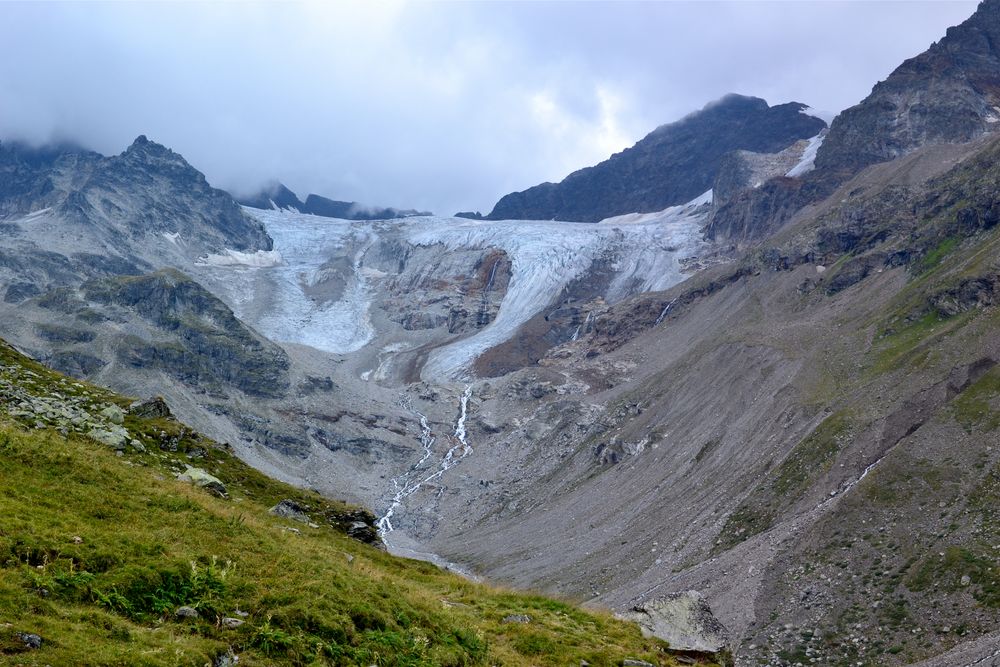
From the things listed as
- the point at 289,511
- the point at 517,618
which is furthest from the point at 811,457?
the point at 517,618

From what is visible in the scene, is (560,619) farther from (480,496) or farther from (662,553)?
(480,496)

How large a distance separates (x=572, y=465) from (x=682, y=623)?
87.8 metres

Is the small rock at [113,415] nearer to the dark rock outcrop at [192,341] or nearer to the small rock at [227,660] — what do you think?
the small rock at [227,660]

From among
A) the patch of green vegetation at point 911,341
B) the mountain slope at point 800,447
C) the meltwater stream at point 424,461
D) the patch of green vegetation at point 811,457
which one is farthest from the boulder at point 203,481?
the meltwater stream at point 424,461

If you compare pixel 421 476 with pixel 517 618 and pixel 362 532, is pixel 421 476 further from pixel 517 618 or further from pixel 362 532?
pixel 517 618

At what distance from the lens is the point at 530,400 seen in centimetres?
14150

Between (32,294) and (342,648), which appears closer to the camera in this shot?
(342,648)

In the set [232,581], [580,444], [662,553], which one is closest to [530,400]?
[580,444]

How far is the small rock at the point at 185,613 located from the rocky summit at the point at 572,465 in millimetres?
61

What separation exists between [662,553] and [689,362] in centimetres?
5087

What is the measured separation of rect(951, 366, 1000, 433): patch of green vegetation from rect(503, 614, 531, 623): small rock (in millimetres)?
45835

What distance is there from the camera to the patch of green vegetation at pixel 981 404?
53250 mm

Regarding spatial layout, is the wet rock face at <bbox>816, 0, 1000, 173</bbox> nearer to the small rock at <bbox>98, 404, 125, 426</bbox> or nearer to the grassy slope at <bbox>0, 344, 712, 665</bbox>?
the small rock at <bbox>98, 404, 125, 426</bbox>

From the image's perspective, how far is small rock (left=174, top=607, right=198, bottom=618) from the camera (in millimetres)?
13461
